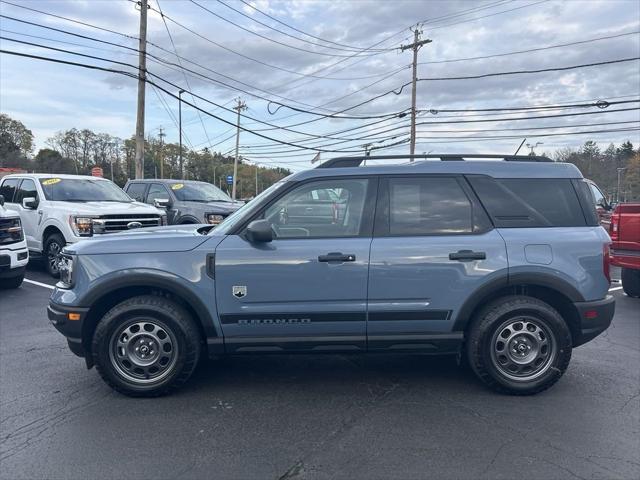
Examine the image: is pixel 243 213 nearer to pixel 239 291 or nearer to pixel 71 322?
pixel 239 291

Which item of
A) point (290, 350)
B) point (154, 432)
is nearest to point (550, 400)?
point (290, 350)

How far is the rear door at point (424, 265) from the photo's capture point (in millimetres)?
3930

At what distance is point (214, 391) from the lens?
13.7 feet

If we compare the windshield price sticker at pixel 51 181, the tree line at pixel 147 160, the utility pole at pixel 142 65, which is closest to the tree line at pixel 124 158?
the tree line at pixel 147 160

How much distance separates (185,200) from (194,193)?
380 mm

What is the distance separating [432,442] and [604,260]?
2118 mm

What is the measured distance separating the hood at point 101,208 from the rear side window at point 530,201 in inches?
276

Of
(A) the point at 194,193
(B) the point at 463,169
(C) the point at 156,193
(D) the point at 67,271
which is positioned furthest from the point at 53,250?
(B) the point at 463,169

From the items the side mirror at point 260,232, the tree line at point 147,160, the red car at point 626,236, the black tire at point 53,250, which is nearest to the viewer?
the side mirror at point 260,232

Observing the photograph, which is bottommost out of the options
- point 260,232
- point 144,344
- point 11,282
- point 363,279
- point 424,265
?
point 11,282

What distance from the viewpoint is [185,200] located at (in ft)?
39.9

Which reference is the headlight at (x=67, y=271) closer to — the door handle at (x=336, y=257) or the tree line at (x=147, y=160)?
the door handle at (x=336, y=257)

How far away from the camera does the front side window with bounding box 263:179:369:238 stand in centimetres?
403

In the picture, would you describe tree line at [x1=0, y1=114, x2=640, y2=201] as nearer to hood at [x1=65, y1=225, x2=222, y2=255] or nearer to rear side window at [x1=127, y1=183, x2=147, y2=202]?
rear side window at [x1=127, y1=183, x2=147, y2=202]
